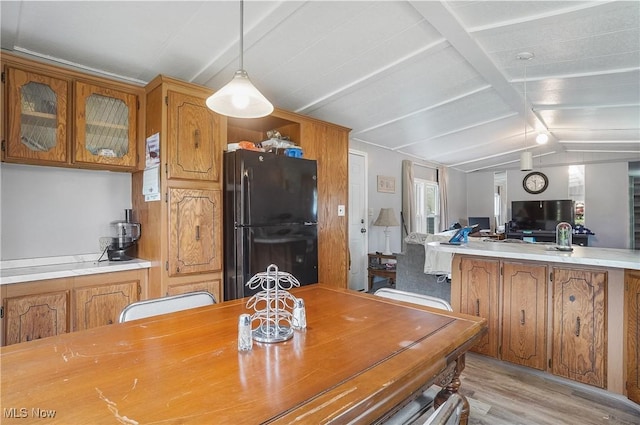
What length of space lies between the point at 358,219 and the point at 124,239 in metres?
3.18

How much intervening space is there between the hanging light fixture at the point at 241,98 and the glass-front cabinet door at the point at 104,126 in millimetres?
1319

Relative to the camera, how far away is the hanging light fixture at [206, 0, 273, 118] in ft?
4.56

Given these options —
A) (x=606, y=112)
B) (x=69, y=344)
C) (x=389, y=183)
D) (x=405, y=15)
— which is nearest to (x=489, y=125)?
(x=606, y=112)

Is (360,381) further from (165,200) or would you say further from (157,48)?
(157,48)

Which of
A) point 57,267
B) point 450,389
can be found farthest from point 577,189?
point 57,267

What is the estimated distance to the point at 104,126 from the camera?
2369 mm

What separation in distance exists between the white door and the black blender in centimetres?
288

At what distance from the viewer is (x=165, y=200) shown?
2.31 m

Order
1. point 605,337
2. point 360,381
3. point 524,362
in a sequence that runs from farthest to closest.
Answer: point 524,362 < point 605,337 < point 360,381

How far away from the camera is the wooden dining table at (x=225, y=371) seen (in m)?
0.67

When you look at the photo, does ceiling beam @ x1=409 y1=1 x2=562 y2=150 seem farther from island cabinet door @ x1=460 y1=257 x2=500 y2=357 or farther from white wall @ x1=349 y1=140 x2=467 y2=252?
white wall @ x1=349 y1=140 x2=467 y2=252

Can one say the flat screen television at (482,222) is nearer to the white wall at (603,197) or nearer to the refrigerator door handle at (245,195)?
the white wall at (603,197)

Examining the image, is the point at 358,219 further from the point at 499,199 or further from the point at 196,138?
the point at 499,199

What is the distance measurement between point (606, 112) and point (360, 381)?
5576mm
